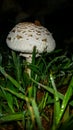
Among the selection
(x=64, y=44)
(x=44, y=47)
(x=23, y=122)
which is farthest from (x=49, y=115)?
(x=64, y=44)

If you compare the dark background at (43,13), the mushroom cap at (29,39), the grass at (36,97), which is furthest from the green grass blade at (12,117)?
the dark background at (43,13)

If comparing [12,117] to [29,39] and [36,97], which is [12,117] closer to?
[36,97]

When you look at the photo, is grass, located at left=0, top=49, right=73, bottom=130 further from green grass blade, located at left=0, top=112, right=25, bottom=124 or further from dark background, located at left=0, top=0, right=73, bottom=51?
dark background, located at left=0, top=0, right=73, bottom=51

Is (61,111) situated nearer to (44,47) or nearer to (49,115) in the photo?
(49,115)

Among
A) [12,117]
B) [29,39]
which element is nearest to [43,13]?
[29,39]

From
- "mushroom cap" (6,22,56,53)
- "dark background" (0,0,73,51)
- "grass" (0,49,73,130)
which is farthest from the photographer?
"dark background" (0,0,73,51)

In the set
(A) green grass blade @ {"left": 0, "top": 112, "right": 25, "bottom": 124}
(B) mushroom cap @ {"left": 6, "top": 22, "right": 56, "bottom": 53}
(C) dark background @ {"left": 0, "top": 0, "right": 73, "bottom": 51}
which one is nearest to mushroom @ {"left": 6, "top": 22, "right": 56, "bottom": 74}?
(B) mushroom cap @ {"left": 6, "top": 22, "right": 56, "bottom": 53}

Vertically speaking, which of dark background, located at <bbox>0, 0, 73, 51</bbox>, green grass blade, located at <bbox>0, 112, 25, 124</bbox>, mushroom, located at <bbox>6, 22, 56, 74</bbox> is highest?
dark background, located at <bbox>0, 0, 73, 51</bbox>
